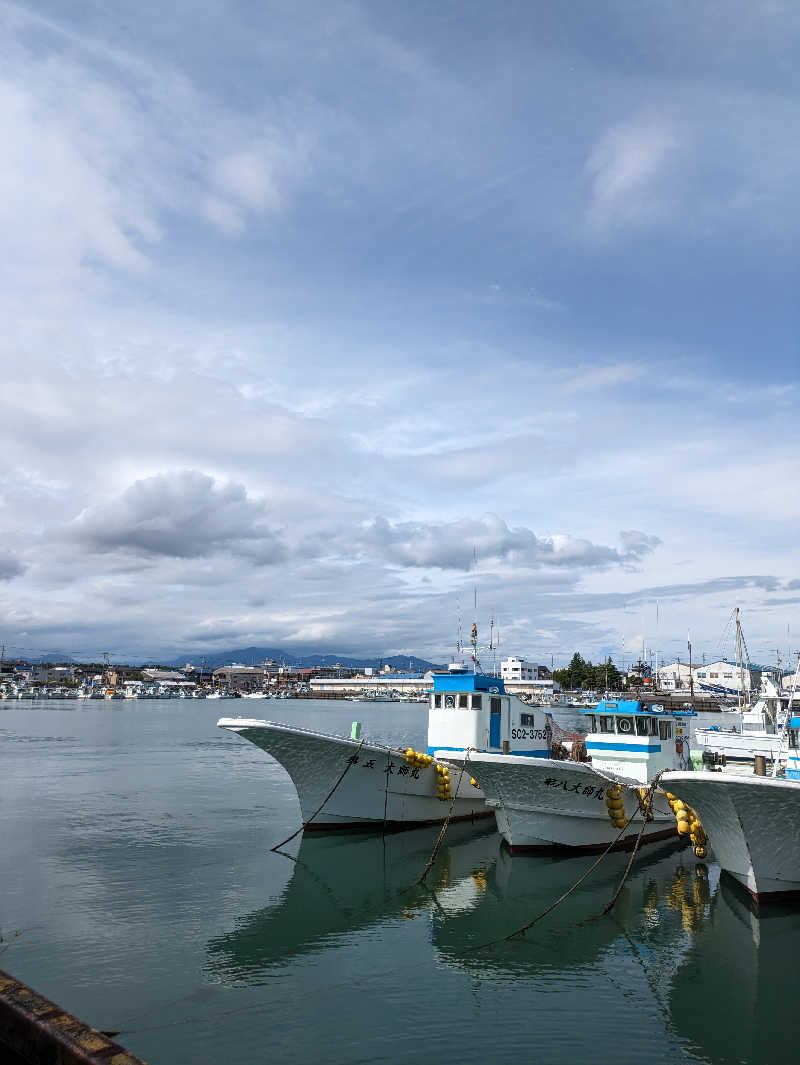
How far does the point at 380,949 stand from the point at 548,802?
8.34m

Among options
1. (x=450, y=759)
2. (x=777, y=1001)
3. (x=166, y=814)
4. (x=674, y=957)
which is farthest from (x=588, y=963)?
(x=166, y=814)

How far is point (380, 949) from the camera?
50.3 ft

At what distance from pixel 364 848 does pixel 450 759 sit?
4.12m

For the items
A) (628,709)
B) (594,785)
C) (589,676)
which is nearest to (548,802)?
(594,785)

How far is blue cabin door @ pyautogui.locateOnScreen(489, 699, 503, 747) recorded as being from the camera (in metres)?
26.0

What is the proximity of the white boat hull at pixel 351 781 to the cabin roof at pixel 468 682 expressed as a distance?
9.45ft

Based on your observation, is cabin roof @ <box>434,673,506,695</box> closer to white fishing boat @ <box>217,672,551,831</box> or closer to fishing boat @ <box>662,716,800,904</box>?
white fishing boat @ <box>217,672,551,831</box>

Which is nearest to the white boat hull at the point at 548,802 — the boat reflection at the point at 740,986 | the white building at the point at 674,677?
the boat reflection at the point at 740,986

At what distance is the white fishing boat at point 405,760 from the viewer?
24.8 m

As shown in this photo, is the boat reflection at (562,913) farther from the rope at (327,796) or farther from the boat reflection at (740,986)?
the rope at (327,796)

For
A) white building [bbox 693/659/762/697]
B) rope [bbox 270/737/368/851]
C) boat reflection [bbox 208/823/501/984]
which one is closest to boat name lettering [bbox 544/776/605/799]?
boat reflection [bbox 208/823/501/984]

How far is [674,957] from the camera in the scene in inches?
595

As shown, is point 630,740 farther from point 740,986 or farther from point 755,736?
point 755,736

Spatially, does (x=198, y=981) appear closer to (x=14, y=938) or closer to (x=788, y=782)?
(x=14, y=938)
